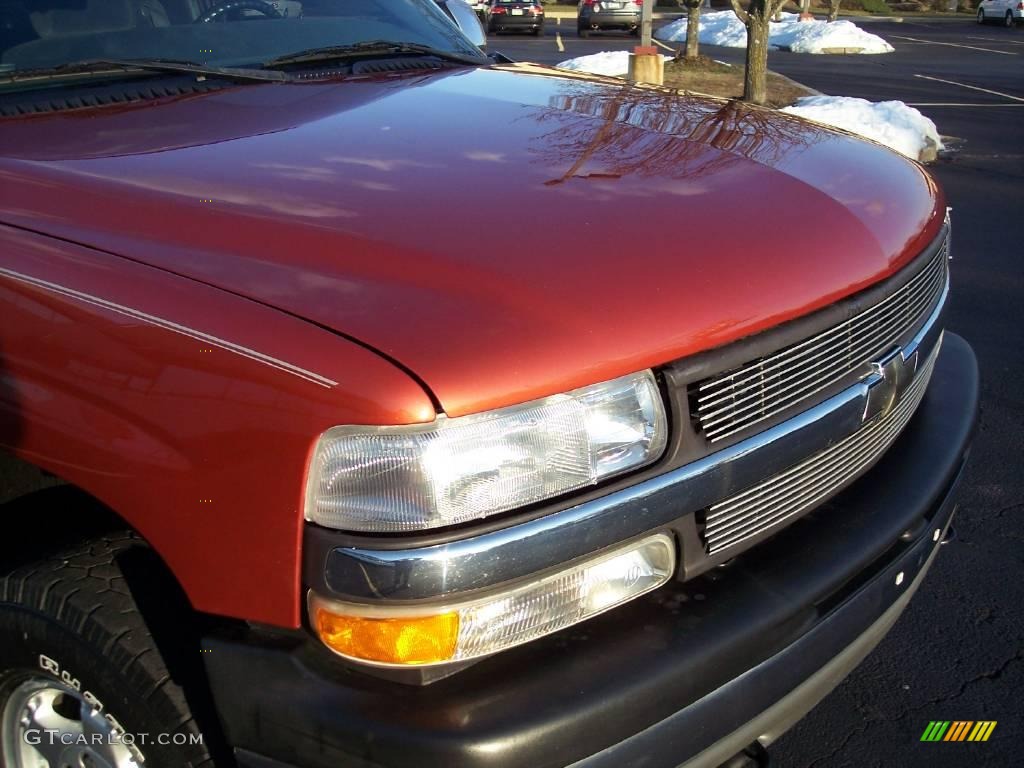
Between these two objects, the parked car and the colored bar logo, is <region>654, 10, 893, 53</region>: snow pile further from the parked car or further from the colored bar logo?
the colored bar logo

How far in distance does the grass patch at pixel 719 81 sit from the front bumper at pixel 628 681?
38.9ft

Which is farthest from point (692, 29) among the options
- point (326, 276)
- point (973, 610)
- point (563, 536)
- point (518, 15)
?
point (563, 536)

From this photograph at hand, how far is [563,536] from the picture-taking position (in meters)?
1.53

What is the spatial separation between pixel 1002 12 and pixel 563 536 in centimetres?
4169

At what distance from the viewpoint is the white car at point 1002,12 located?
117 feet

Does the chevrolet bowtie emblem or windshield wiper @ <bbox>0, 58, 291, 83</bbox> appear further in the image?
windshield wiper @ <bbox>0, 58, 291, 83</bbox>

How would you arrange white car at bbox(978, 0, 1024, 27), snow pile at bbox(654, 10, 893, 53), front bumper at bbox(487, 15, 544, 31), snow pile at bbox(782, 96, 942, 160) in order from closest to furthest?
snow pile at bbox(782, 96, 942, 160)
snow pile at bbox(654, 10, 893, 53)
front bumper at bbox(487, 15, 544, 31)
white car at bbox(978, 0, 1024, 27)

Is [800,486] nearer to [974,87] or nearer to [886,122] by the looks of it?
[886,122]

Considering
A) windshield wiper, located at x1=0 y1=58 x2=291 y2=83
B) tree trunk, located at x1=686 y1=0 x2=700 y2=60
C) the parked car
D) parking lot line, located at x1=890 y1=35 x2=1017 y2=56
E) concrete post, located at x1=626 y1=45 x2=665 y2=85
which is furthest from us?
the parked car

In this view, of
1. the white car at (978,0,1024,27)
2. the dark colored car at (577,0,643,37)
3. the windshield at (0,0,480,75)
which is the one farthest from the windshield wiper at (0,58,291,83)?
the white car at (978,0,1024,27)

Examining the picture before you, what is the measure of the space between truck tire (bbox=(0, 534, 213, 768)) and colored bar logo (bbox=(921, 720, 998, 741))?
1833 millimetres

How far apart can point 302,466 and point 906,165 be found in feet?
6.12

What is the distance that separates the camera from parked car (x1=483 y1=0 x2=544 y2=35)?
28.9m

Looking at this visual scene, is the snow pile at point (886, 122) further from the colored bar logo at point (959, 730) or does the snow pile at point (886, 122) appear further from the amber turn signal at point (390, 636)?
the amber turn signal at point (390, 636)
